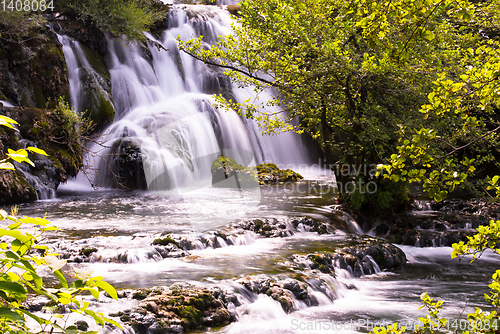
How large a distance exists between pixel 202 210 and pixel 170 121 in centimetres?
720

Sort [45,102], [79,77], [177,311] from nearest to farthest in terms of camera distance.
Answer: [177,311]
[45,102]
[79,77]

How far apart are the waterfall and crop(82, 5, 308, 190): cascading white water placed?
4 cm

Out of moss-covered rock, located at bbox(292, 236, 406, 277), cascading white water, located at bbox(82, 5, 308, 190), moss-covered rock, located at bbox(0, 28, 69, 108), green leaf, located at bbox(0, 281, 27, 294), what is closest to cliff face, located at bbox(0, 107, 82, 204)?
cascading white water, located at bbox(82, 5, 308, 190)

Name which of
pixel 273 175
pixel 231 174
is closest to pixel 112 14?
pixel 231 174

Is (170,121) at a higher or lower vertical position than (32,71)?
lower

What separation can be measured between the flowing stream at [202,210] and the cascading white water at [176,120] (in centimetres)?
6

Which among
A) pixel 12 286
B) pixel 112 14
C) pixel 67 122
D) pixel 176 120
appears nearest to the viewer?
pixel 12 286

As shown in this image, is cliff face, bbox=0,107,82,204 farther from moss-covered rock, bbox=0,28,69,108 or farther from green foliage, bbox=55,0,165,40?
green foliage, bbox=55,0,165,40

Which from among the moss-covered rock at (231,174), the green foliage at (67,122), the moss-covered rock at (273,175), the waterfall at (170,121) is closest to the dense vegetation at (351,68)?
the green foliage at (67,122)

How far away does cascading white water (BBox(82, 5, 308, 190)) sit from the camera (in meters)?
15.2

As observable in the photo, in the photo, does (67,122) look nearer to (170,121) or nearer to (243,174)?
(170,121)

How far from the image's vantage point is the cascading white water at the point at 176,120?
15152mm

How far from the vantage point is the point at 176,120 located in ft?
56.2

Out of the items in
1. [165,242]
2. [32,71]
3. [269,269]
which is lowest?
[269,269]
